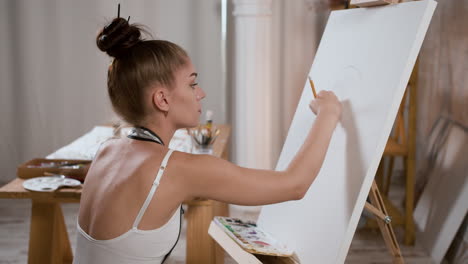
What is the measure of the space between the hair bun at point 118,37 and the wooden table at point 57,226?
85cm

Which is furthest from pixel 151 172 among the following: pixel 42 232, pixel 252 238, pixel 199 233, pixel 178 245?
pixel 178 245

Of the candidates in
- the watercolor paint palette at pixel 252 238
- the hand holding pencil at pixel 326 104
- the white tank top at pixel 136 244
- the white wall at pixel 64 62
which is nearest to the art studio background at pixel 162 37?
the white wall at pixel 64 62

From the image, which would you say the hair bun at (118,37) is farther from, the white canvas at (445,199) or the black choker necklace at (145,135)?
the white canvas at (445,199)

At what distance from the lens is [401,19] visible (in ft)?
5.21

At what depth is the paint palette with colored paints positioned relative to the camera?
7.22 feet

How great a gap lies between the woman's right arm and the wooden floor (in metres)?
1.47

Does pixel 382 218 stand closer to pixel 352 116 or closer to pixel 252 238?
pixel 352 116

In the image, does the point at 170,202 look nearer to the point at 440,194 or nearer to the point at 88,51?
the point at 440,194

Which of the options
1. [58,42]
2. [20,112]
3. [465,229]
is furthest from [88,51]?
[465,229]

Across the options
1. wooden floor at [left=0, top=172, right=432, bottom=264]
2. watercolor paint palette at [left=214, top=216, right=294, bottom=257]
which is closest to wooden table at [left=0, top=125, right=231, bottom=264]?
watercolor paint palette at [left=214, top=216, right=294, bottom=257]

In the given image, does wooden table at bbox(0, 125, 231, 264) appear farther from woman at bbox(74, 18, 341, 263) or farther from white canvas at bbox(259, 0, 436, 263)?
woman at bbox(74, 18, 341, 263)

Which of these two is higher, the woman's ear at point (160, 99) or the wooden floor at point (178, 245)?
the woman's ear at point (160, 99)

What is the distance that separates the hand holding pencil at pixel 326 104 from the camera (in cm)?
168

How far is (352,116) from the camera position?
169 cm
